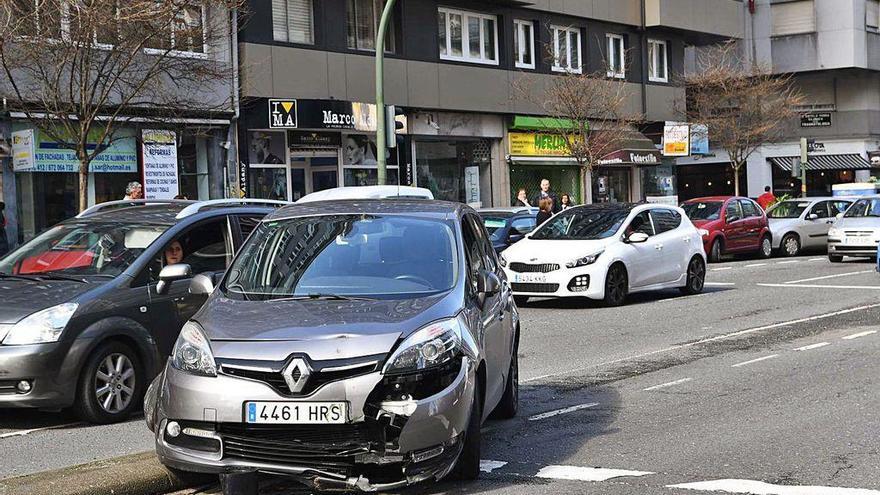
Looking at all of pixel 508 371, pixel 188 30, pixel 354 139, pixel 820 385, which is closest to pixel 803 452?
pixel 508 371

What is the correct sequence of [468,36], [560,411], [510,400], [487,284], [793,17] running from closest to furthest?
[487,284], [510,400], [560,411], [468,36], [793,17]

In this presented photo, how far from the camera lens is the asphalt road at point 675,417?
21.9ft

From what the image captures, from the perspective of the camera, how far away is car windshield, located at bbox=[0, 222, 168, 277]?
9102 mm

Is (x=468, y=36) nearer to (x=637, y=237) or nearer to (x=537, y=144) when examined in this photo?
(x=537, y=144)

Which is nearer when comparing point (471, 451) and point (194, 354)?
point (194, 354)

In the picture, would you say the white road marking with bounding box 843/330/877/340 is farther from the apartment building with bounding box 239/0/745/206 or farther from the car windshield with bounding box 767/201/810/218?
the car windshield with bounding box 767/201/810/218

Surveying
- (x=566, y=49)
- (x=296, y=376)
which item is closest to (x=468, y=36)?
(x=566, y=49)

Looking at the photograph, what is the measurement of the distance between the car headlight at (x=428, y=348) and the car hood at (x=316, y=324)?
0.05m

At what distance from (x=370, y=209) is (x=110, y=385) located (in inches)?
101

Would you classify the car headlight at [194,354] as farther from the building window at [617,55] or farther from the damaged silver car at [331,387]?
the building window at [617,55]

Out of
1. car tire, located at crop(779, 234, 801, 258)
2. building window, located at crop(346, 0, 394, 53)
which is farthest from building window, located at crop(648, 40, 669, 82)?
building window, located at crop(346, 0, 394, 53)

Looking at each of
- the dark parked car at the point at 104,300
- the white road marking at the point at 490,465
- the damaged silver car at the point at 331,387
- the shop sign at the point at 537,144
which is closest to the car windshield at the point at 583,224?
the dark parked car at the point at 104,300

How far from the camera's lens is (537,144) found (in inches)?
1324

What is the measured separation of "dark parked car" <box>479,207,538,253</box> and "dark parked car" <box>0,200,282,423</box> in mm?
9497
